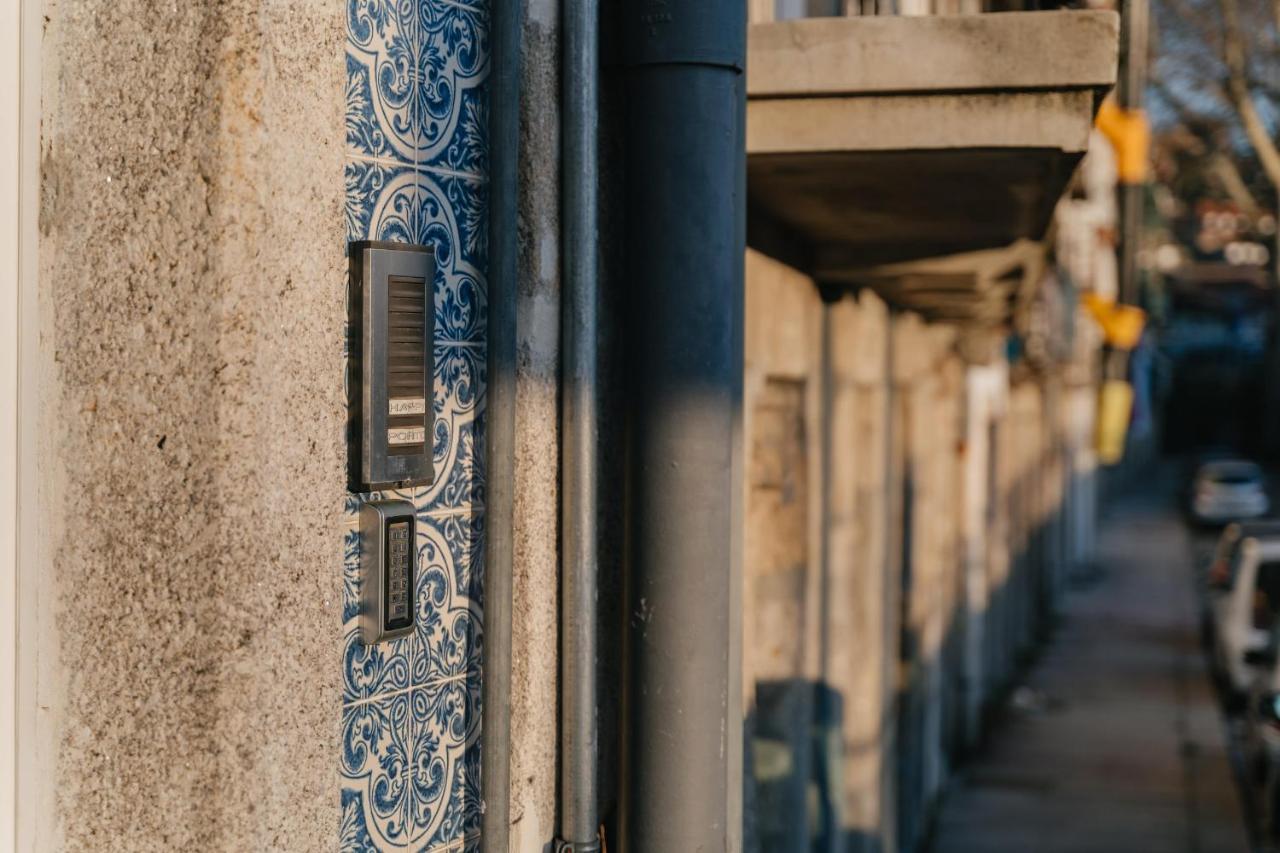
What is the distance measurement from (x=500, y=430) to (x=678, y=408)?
0.50 meters

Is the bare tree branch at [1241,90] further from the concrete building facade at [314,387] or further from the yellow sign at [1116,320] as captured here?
the concrete building facade at [314,387]

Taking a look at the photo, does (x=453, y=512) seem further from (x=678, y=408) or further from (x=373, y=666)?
(x=678, y=408)

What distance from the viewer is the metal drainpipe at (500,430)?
3.12 meters

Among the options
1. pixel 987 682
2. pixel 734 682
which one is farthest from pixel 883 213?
pixel 987 682

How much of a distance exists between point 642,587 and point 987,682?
12.9 m

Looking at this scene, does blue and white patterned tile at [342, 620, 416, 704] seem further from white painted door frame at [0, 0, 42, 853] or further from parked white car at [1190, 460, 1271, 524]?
parked white car at [1190, 460, 1271, 524]

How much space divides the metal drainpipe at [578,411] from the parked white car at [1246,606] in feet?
43.3

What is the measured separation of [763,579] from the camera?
266 inches

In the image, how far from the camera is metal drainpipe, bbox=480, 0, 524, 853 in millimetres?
3123

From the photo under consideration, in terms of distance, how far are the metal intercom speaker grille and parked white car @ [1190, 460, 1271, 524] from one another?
1494 inches

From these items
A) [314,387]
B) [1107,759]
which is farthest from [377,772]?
[1107,759]

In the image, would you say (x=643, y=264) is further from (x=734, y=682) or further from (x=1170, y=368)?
(x=1170, y=368)

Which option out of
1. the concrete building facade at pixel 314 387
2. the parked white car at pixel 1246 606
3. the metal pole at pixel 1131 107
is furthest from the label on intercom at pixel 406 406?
the parked white car at pixel 1246 606

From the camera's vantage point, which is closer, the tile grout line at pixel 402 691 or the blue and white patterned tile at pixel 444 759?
the tile grout line at pixel 402 691
